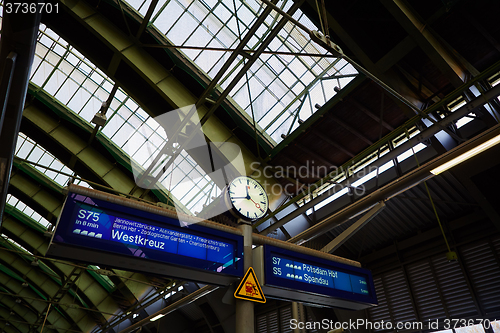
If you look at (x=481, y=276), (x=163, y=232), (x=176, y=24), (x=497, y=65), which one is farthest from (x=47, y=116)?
(x=481, y=276)

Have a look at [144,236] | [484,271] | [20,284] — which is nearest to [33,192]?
[20,284]

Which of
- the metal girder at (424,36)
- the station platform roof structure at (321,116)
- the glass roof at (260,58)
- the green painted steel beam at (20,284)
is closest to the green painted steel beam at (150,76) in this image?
the station platform roof structure at (321,116)

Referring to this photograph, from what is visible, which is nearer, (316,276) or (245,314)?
(245,314)

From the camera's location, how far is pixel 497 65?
9508 mm

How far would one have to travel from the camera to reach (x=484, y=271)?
13.3m

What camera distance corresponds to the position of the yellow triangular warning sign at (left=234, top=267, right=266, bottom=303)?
635cm

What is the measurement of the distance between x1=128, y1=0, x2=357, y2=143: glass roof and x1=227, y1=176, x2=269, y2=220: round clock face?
5547mm

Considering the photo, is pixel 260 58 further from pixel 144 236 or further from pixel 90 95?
pixel 144 236

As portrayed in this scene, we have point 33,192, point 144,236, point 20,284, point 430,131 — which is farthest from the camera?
point 20,284

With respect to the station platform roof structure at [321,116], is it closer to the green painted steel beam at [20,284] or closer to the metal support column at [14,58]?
the metal support column at [14,58]

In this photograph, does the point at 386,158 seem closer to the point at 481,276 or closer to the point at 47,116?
the point at 481,276

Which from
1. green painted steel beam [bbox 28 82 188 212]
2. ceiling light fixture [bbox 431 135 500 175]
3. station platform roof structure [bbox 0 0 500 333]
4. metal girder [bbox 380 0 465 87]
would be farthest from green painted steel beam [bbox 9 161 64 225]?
ceiling light fixture [bbox 431 135 500 175]

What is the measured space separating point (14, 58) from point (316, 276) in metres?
6.47

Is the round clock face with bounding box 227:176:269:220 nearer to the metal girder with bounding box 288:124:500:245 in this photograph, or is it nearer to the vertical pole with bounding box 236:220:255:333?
the vertical pole with bounding box 236:220:255:333
